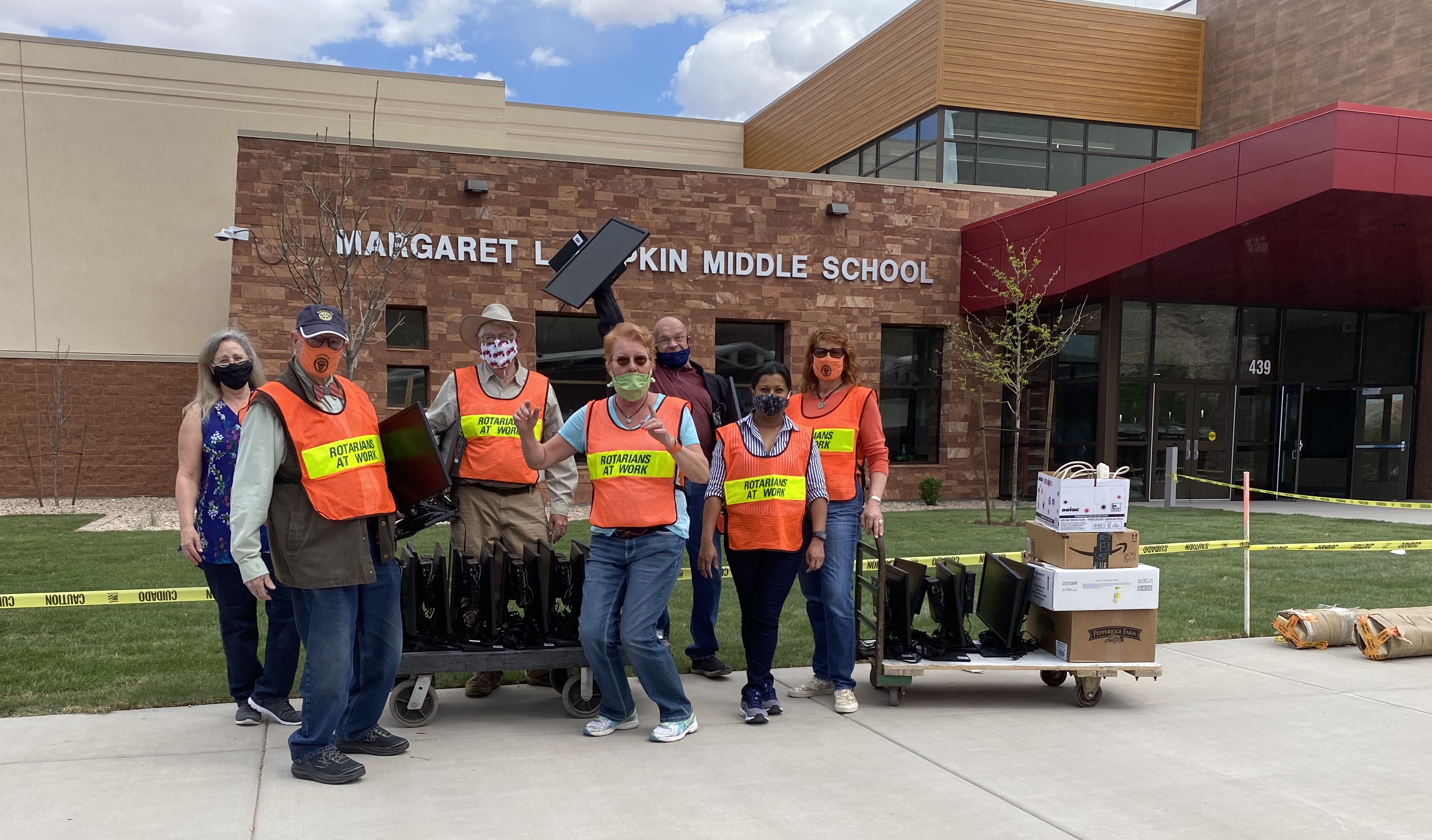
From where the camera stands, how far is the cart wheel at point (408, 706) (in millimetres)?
4977

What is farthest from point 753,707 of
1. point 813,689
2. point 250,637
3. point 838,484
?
point 250,637

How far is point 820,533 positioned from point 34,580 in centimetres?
799

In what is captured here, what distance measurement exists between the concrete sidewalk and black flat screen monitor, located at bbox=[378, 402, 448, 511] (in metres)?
1.18

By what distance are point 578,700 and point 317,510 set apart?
182cm

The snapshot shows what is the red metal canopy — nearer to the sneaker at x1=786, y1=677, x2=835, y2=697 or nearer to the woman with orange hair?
the woman with orange hair

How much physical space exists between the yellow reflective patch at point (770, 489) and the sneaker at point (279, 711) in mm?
2382

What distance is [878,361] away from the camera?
18656mm

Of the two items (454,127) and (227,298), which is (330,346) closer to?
(227,298)

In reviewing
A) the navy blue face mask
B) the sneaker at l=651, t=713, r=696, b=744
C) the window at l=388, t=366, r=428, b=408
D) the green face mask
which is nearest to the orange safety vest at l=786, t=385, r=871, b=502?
the navy blue face mask

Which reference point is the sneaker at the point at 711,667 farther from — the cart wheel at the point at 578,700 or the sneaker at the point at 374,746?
the sneaker at the point at 374,746

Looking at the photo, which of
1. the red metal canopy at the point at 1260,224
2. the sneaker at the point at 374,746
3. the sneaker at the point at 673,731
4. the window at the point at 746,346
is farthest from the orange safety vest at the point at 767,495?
the window at the point at 746,346

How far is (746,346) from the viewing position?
60.7 feet

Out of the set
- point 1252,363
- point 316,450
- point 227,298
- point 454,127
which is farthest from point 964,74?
point 316,450

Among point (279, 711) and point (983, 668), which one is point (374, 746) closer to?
point (279, 711)
